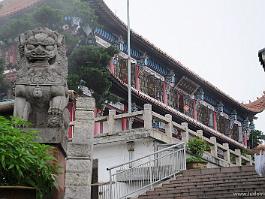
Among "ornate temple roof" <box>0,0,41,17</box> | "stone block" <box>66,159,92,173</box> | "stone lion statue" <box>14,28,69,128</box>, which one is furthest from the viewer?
"ornate temple roof" <box>0,0,41,17</box>

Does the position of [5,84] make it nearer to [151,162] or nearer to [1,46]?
[1,46]

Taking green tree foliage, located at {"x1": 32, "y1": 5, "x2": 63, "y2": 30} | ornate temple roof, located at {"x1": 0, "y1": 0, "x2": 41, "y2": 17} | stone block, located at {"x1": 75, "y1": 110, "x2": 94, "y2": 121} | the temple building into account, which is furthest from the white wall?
stone block, located at {"x1": 75, "y1": 110, "x2": 94, "y2": 121}

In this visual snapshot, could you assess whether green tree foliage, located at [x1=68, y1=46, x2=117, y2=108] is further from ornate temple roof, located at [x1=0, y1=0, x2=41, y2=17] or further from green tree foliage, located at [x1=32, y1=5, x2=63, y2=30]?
ornate temple roof, located at [x1=0, y1=0, x2=41, y2=17]

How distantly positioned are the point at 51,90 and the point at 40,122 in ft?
1.42

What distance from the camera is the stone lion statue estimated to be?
6.46 metres

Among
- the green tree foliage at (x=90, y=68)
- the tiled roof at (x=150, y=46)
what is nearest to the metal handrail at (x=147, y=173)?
the green tree foliage at (x=90, y=68)

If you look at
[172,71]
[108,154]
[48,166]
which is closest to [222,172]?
[108,154]

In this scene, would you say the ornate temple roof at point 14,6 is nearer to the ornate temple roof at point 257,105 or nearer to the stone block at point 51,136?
the stone block at point 51,136

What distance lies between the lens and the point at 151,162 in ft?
42.5

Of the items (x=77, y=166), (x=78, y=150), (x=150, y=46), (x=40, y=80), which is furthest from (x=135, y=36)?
(x=77, y=166)

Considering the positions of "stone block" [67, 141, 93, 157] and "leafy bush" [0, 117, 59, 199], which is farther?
"stone block" [67, 141, 93, 157]

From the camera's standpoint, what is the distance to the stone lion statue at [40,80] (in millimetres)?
6461

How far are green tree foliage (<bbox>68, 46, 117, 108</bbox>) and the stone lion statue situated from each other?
27.4ft

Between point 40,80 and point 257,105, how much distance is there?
87.4 ft
